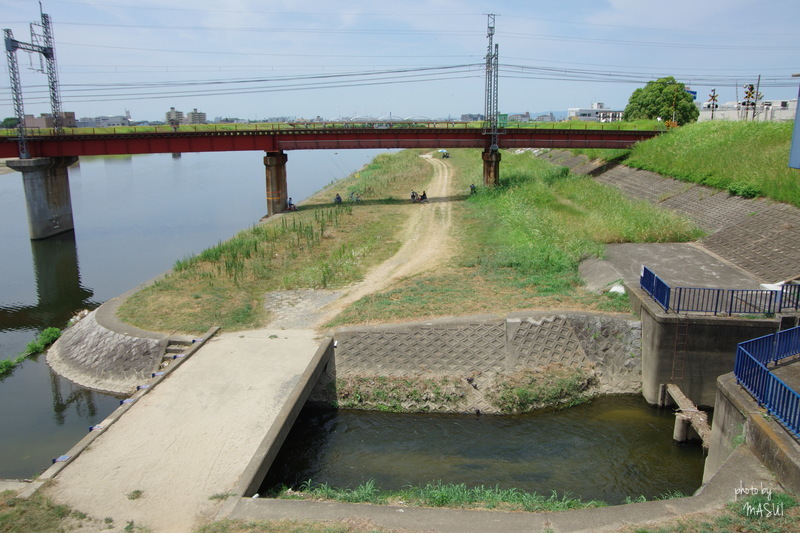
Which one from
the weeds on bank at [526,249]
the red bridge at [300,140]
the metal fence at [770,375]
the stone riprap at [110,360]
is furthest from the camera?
the red bridge at [300,140]

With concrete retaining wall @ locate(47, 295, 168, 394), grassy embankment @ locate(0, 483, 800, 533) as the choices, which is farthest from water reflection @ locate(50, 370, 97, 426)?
grassy embankment @ locate(0, 483, 800, 533)

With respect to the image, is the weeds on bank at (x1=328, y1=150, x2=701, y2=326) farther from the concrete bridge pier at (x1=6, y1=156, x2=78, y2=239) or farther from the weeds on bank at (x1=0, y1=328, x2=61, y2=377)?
the concrete bridge pier at (x1=6, y1=156, x2=78, y2=239)

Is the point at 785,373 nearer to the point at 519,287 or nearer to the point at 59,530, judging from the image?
the point at 519,287

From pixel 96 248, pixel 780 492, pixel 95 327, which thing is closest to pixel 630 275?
pixel 780 492

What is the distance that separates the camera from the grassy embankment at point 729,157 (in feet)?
87.4

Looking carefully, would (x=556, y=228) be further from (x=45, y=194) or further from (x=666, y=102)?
(x=666, y=102)

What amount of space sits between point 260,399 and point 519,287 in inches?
403

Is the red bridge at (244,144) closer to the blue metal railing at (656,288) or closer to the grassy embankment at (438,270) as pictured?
the grassy embankment at (438,270)

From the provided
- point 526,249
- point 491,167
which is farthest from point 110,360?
point 491,167

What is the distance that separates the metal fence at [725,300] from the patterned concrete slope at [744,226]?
13.0 ft

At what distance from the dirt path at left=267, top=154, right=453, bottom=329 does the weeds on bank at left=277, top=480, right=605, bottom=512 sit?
7300mm

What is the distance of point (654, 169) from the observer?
38125 mm

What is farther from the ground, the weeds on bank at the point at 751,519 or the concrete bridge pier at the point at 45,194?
the concrete bridge pier at the point at 45,194

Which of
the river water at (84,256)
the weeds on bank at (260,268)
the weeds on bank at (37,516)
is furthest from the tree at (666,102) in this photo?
the weeds on bank at (37,516)
